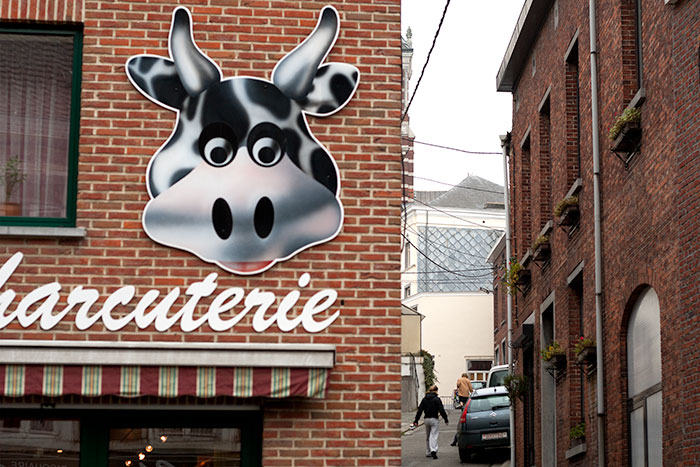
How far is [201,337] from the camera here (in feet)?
33.2

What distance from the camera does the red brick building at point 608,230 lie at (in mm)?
13062

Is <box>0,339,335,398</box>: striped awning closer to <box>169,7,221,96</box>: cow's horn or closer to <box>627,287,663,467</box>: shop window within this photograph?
<box>169,7,221,96</box>: cow's horn

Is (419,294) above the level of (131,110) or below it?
above

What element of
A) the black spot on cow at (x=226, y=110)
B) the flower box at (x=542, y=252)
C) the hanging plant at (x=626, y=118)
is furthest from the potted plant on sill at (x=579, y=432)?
the black spot on cow at (x=226, y=110)

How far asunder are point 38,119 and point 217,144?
157 centimetres

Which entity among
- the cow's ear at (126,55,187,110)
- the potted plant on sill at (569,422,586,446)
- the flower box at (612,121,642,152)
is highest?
the flower box at (612,121,642,152)

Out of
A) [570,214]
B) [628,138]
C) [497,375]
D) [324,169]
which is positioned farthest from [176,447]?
[497,375]

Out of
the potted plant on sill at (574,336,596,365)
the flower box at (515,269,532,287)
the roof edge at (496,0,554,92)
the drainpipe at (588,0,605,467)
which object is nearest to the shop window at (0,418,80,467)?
the drainpipe at (588,0,605,467)

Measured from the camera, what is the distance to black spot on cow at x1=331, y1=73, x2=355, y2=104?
10641 mm

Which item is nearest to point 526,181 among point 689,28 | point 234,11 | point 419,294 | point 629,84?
point 629,84

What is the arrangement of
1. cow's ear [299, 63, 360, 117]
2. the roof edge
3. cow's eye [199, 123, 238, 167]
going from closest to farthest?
1. cow's eye [199, 123, 238, 167]
2. cow's ear [299, 63, 360, 117]
3. the roof edge

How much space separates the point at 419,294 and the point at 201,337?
2346 inches

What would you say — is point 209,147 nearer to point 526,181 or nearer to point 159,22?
point 159,22

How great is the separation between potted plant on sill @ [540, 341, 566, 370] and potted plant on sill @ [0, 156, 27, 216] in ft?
35.5
